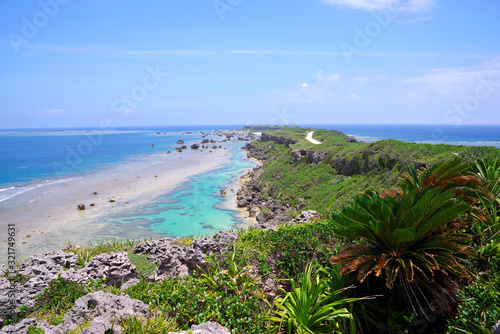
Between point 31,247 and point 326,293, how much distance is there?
1168 inches

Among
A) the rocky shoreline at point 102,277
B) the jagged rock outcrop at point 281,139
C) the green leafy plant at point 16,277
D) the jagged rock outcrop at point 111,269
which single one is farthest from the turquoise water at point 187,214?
the jagged rock outcrop at point 281,139

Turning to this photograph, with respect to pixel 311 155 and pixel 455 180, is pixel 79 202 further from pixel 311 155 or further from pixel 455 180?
pixel 455 180

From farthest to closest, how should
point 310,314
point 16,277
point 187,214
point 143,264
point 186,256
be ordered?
1. point 187,214
2. point 143,264
3. point 186,256
4. point 16,277
5. point 310,314

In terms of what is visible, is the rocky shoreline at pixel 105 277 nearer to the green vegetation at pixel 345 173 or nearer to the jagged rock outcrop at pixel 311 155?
the green vegetation at pixel 345 173

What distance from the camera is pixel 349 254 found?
5773 millimetres

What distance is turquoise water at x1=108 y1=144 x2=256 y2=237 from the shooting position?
104 feet

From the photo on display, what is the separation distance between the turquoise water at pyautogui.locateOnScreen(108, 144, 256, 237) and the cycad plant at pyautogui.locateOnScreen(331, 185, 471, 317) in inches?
918

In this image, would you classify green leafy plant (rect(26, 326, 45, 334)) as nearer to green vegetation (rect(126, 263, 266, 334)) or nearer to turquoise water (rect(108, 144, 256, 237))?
green vegetation (rect(126, 263, 266, 334))

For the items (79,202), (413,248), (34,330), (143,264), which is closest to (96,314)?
(34,330)

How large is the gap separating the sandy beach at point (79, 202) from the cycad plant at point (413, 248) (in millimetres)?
16084

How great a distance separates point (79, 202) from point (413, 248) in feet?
151

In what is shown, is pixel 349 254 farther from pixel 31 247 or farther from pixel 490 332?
pixel 31 247

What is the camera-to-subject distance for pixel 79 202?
40.8 meters

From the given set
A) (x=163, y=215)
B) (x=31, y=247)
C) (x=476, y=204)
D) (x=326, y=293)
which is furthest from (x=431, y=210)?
(x=163, y=215)
